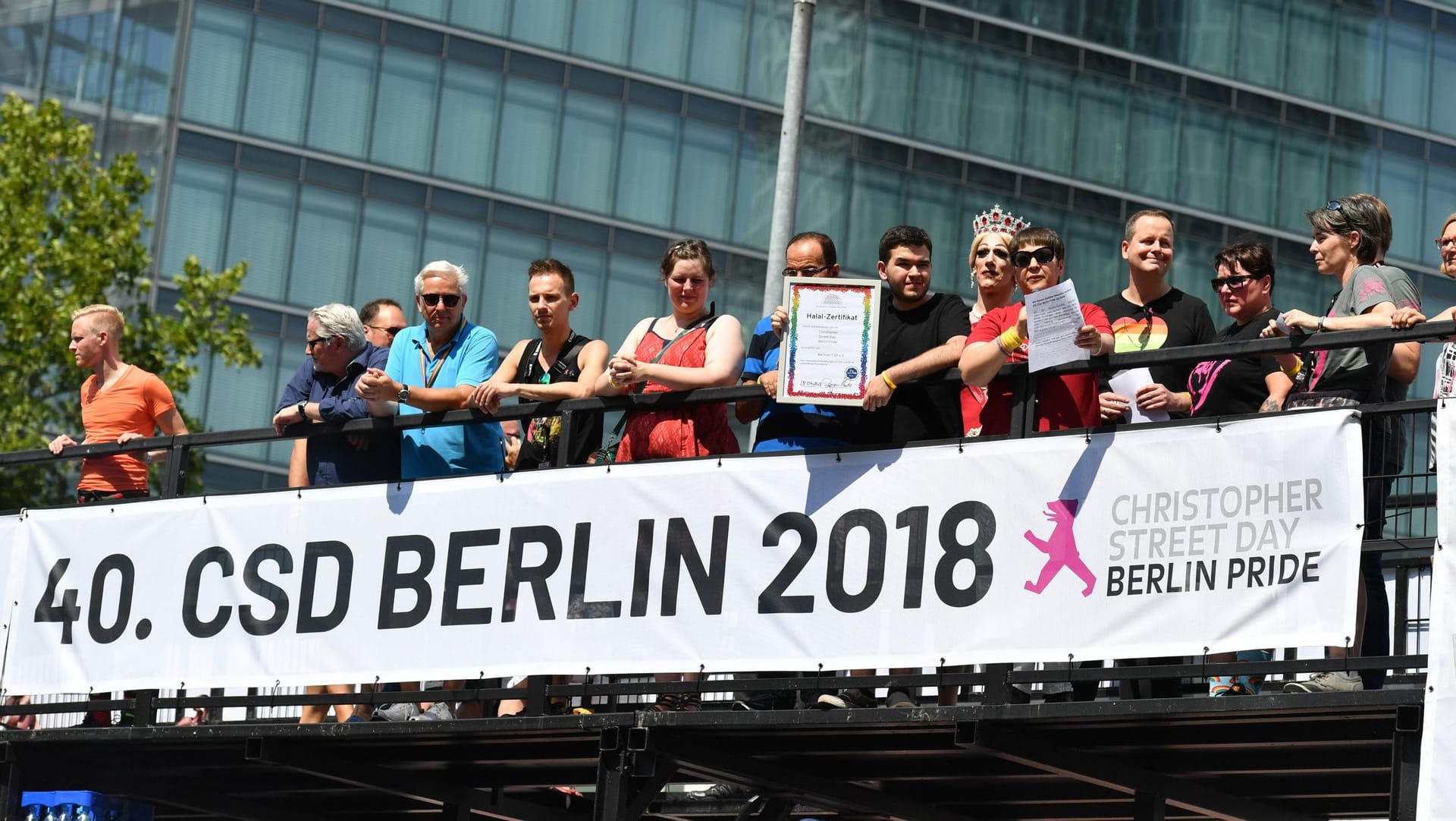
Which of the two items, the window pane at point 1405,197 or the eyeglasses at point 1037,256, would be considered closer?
the eyeglasses at point 1037,256

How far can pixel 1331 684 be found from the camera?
827 centimetres

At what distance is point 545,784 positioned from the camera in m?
11.9

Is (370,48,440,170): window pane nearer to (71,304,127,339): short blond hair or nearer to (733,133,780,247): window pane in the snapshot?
(733,133,780,247): window pane

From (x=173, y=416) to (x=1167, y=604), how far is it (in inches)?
240

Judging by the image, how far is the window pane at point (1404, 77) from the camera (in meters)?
53.6

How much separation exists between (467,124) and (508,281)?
3.48 metres

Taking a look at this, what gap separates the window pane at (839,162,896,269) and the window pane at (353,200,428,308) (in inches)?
381

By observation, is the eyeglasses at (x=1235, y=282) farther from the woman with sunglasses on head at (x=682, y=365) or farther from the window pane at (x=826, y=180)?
the window pane at (x=826, y=180)

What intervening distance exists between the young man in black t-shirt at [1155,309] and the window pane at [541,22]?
38.3m

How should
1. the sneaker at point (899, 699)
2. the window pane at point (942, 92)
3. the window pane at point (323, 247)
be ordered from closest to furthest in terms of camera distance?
the sneaker at point (899, 699) → the window pane at point (323, 247) → the window pane at point (942, 92)

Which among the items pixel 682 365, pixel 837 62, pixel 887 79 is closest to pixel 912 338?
pixel 682 365

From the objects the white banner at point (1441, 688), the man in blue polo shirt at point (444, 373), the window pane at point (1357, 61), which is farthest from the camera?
the window pane at point (1357, 61)

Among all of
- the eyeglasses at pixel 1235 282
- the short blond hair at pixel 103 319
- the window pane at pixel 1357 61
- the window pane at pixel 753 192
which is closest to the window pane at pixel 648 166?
the window pane at pixel 753 192

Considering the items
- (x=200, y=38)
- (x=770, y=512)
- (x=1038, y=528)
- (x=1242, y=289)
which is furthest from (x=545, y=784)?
(x=200, y=38)
